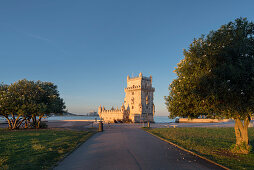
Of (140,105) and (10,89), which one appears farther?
(140,105)

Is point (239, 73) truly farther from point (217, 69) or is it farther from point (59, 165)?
point (59, 165)

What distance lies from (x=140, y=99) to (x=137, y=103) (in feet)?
6.60

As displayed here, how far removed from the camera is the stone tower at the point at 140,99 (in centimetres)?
6556

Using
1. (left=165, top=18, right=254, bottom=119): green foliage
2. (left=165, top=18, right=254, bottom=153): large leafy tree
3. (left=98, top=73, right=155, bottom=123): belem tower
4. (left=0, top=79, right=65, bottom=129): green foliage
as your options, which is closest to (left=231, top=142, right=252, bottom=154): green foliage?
(left=165, top=18, right=254, bottom=153): large leafy tree

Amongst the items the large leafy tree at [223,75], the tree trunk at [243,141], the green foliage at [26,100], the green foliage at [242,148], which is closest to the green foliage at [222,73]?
the large leafy tree at [223,75]

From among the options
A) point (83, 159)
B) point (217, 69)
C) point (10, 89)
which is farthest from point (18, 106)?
point (217, 69)

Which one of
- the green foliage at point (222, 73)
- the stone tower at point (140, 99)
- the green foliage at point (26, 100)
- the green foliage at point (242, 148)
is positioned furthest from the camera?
the stone tower at point (140, 99)

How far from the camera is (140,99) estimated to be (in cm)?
6600

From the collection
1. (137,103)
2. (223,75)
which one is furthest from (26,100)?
(137,103)

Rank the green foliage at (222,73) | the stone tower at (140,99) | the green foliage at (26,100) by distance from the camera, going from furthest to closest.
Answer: the stone tower at (140,99) < the green foliage at (26,100) < the green foliage at (222,73)

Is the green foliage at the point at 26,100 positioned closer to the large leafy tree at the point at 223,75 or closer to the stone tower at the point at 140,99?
the large leafy tree at the point at 223,75

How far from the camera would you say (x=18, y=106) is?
30.5 metres

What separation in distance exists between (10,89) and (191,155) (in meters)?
33.4

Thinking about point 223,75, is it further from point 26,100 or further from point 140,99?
point 140,99
